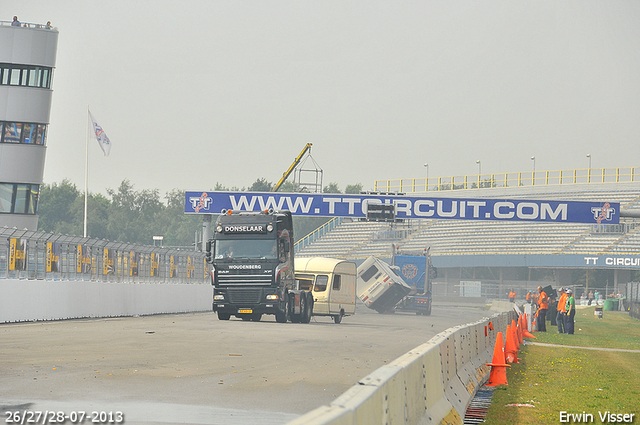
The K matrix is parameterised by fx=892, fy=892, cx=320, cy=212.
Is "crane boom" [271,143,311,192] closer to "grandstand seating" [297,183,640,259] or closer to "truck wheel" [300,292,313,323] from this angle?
"grandstand seating" [297,183,640,259]

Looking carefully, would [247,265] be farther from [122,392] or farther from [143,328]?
[122,392]

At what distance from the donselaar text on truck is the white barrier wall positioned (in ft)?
12.6

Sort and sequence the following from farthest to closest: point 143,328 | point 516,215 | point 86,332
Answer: point 516,215 → point 143,328 → point 86,332

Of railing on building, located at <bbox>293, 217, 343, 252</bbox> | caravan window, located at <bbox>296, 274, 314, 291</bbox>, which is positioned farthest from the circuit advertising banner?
railing on building, located at <bbox>293, 217, 343, 252</bbox>

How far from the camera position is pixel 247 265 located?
94.8 ft

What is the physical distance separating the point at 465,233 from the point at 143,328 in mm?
64170

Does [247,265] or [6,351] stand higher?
[247,265]

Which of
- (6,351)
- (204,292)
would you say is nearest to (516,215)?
(204,292)

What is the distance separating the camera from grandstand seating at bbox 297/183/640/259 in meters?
75.2

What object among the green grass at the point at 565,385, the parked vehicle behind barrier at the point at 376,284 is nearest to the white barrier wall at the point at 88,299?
the parked vehicle behind barrier at the point at 376,284

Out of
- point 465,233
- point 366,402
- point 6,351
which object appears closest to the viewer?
point 366,402

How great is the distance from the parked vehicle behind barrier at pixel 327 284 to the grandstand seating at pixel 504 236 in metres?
34.8

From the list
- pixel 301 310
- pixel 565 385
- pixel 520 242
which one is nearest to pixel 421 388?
pixel 565 385

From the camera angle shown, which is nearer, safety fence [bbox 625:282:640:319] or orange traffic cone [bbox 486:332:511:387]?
orange traffic cone [bbox 486:332:511:387]
